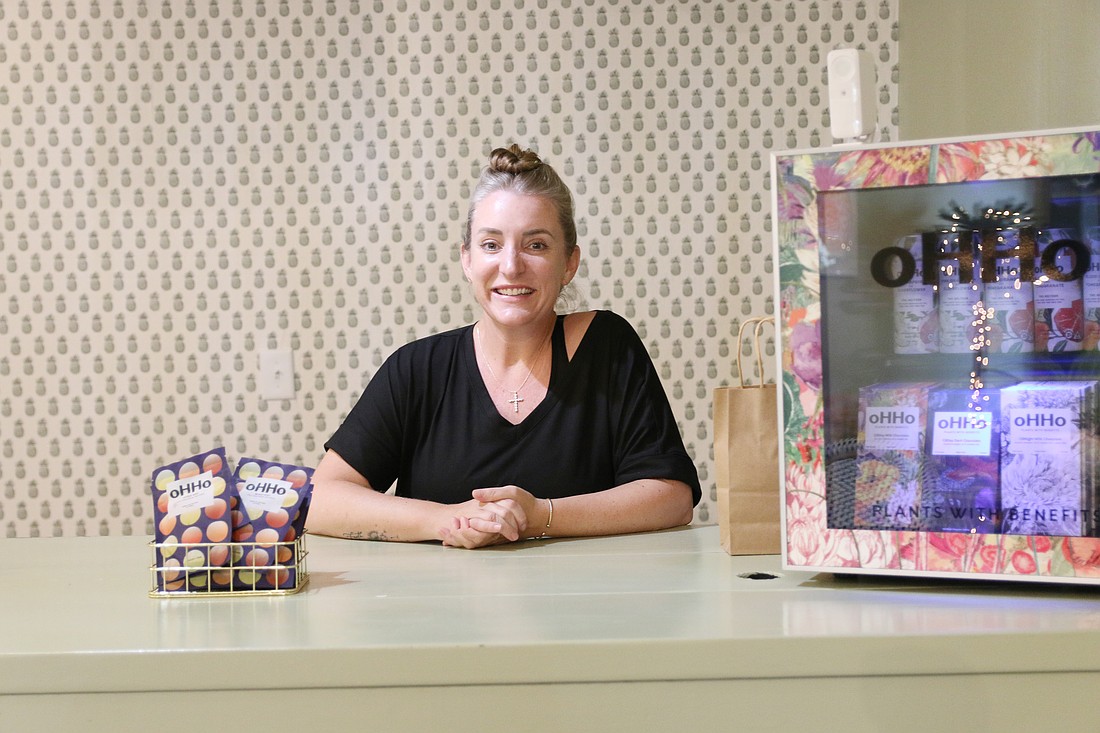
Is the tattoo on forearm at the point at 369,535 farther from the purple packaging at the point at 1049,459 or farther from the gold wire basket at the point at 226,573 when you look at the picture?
the purple packaging at the point at 1049,459

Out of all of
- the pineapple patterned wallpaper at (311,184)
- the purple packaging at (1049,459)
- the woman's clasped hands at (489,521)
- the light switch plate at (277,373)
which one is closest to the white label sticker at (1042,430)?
the purple packaging at (1049,459)

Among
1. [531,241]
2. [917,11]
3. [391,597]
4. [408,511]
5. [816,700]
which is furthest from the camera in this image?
[917,11]

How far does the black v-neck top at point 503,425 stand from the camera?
1.90m

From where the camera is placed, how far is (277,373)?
9.46ft

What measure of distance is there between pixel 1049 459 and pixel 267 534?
786 millimetres

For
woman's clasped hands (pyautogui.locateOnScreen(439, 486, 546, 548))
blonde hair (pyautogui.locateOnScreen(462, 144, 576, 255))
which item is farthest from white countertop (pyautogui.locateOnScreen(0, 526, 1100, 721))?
blonde hair (pyautogui.locateOnScreen(462, 144, 576, 255))

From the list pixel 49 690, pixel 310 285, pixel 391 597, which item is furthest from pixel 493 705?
pixel 310 285

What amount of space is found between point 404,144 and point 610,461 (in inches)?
52.3

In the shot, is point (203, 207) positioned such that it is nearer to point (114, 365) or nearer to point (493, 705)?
point (114, 365)

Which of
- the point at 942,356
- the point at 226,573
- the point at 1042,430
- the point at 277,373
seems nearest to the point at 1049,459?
the point at 1042,430

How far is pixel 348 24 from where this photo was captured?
9.36 ft

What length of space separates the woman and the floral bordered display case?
2.34 ft

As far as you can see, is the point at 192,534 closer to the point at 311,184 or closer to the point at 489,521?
the point at 489,521

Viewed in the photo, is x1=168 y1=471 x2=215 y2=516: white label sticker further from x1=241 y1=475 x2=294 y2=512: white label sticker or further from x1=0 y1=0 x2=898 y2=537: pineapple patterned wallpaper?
x1=0 y1=0 x2=898 y2=537: pineapple patterned wallpaper
